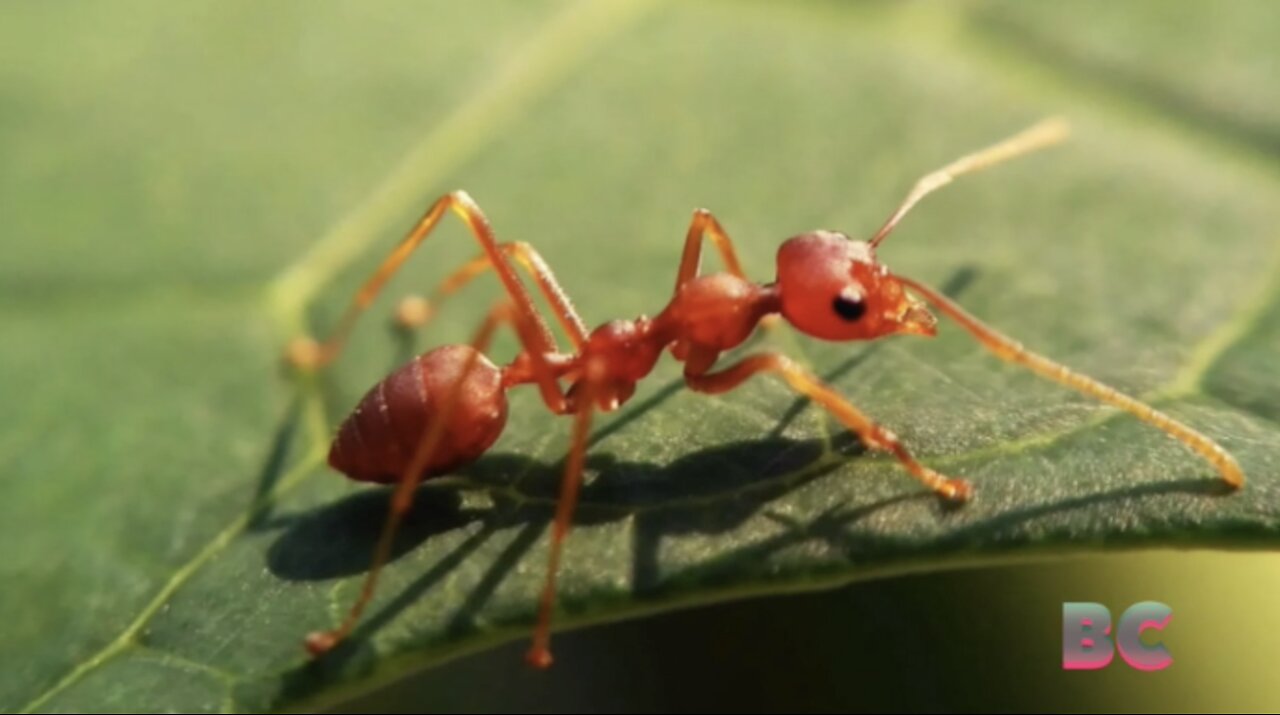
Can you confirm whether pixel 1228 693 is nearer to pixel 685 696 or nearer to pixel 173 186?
pixel 685 696

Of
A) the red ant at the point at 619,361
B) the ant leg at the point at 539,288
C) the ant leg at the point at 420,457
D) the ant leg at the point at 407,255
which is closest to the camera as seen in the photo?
the ant leg at the point at 420,457

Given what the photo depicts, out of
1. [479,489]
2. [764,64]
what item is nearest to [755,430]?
[479,489]

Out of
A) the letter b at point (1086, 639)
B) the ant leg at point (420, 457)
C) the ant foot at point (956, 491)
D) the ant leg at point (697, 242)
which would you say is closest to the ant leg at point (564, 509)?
the ant leg at point (420, 457)

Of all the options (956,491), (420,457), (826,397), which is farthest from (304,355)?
(956,491)

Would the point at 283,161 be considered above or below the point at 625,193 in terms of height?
above

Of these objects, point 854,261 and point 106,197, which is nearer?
point 854,261

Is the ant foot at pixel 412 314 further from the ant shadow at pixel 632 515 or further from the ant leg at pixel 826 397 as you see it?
the ant leg at pixel 826 397
